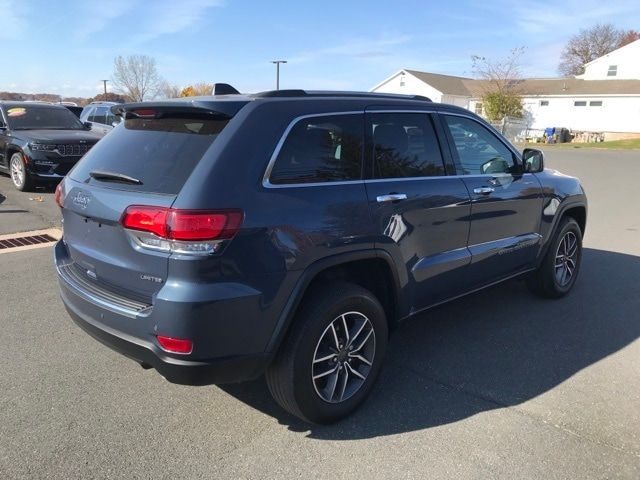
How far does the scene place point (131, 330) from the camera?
2.75 meters

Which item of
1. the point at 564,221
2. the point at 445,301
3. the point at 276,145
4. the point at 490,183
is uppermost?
the point at 276,145

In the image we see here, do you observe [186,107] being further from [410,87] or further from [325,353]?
[410,87]

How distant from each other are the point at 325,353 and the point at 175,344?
0.90 metres

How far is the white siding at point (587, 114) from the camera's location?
4272 cm

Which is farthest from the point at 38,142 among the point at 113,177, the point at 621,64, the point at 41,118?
the point at 621,64

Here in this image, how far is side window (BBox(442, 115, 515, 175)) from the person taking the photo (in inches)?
162

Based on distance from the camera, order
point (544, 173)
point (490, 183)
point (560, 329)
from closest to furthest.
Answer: point (490, 183)
point (560, 329)
point (544, 173)

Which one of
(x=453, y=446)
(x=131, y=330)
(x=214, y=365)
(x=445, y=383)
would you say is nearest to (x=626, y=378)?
(x=445, y=383)

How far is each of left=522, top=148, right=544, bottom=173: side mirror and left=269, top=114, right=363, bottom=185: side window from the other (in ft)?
6.87

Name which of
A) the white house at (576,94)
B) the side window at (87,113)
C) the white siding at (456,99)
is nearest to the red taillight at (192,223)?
the side window at (87,113)

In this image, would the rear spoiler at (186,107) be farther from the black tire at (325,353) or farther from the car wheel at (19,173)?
the car wheel at (19,173)

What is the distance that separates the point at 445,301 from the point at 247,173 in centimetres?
196

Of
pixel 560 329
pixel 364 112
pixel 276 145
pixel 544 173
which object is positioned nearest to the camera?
pixel 276 145

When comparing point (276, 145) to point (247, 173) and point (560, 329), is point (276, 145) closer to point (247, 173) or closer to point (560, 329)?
point (247, 173)
